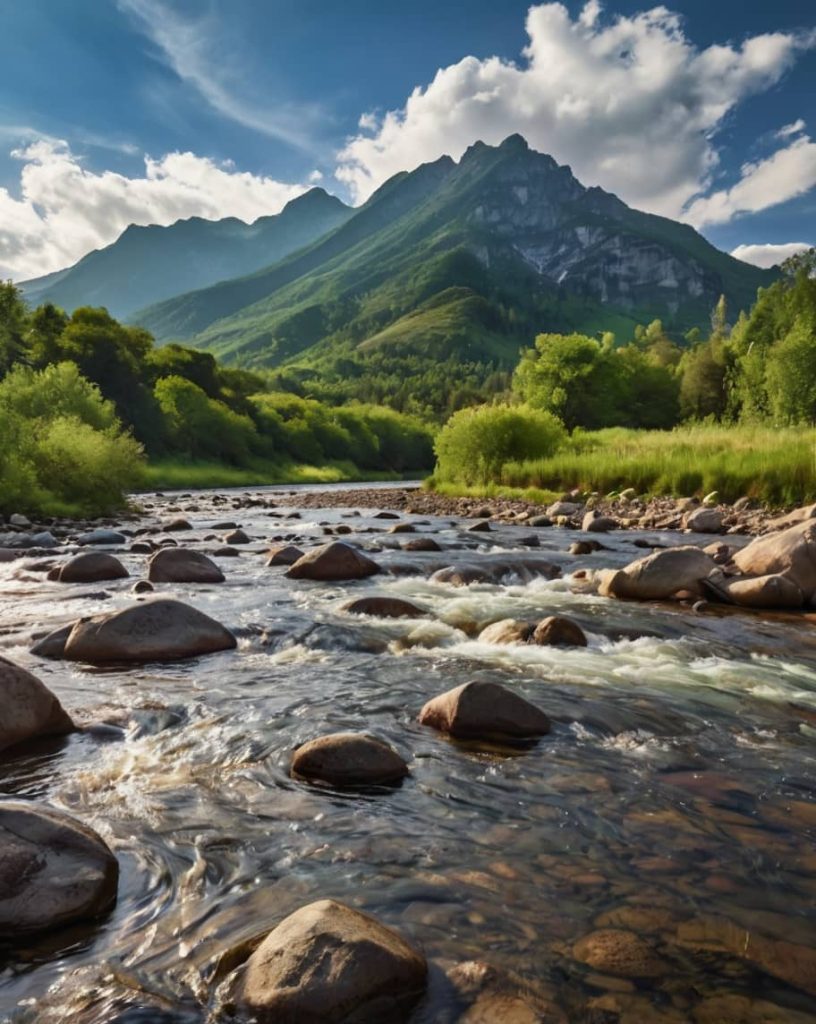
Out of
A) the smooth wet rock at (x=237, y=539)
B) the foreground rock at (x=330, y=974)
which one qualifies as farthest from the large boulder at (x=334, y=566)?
the foreground rock at (x=330, y=974)

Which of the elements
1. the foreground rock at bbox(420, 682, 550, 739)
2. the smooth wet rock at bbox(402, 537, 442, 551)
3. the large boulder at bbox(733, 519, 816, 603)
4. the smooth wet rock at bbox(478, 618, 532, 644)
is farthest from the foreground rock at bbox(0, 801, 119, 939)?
the smooth wet rock at bbox(402, 537, 442, 551)

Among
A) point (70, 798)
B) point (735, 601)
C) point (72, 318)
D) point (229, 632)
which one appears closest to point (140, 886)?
point (70, 798)

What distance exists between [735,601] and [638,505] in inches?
608

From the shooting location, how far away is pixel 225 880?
3508 millimetres

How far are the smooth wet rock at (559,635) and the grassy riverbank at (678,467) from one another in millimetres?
15979

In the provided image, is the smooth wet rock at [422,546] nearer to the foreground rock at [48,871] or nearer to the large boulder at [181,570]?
the large boulder at [181,570]

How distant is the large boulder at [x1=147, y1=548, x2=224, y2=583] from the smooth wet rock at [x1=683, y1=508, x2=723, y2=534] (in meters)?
13.9

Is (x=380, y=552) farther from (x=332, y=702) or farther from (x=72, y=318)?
(x=72, y=318)

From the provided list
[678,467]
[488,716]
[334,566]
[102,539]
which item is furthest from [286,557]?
[678,467]

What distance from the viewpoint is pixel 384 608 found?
33.7ft

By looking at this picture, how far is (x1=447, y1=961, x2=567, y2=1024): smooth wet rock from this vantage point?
2.58 metres

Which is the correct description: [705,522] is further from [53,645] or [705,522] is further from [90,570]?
[53,645]

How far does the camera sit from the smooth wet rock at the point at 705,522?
19.7 meters

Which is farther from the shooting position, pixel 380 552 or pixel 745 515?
pixel 745 515
